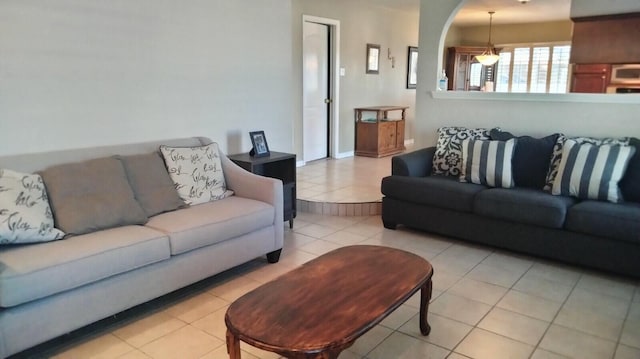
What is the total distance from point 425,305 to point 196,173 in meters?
1.83

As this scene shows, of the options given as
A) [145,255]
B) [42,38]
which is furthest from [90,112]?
[145,255]

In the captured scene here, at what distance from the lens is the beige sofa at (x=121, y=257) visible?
82.4 inches

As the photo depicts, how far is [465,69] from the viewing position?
957 cm

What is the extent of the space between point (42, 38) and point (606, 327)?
12.0ft

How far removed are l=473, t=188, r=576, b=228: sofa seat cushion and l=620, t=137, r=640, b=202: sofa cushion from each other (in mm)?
350

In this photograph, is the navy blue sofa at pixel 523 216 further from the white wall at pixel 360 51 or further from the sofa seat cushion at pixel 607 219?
the white wall at pixel 360 51

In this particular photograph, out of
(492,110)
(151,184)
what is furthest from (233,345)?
(492,110)

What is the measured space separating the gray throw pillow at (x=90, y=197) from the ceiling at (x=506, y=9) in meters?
5.22

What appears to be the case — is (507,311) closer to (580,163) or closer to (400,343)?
(400,343)

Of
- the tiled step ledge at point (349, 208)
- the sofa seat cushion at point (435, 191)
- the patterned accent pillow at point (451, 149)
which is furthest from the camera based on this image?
the tiled step ledge at point (349, 208)

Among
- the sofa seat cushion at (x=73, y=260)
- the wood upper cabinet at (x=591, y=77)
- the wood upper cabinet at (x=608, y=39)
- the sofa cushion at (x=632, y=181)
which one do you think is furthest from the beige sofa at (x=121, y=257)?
the wood upper cabinet at (x=591, y=77)

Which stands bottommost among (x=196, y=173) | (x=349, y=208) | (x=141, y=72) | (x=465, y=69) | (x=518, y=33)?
(x=349, y=208)

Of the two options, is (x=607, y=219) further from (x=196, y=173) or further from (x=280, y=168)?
(x=196, y=173)

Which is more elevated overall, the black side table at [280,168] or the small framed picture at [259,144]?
the small framed picture at [259,144]
